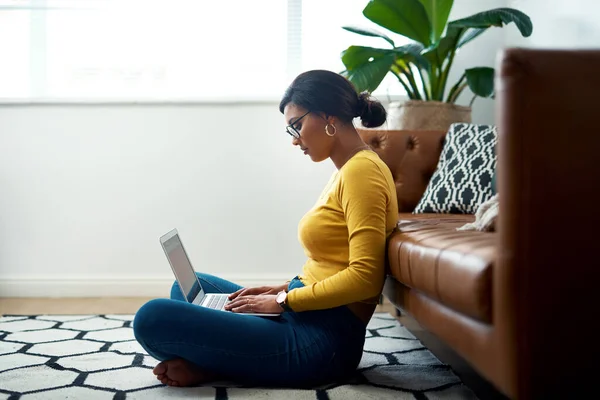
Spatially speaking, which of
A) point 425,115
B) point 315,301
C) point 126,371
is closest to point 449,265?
point 315,301

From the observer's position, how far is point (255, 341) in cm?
145

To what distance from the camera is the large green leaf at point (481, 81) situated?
2836 mm

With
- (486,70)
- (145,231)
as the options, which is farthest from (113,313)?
(486,70)

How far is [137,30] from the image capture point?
3.21 m

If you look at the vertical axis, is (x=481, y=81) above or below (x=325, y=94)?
above

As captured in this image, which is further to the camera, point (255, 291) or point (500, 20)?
point (500, 20)

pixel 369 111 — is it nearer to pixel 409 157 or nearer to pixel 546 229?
pixel 546 229

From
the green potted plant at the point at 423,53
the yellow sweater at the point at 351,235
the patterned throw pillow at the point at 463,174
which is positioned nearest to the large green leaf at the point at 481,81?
the green potted plant at the point at 423,53

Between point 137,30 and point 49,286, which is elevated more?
point 137,30

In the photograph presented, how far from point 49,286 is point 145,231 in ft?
1.71

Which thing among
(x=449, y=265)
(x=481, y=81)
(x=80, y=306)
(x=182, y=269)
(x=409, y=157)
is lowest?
(x=80, y=306)

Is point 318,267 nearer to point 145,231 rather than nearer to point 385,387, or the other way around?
point 385,387

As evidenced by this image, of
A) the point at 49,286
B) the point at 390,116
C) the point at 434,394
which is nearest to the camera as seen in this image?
the point at 434,394

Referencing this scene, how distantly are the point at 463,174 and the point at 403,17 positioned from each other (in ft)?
2.48
